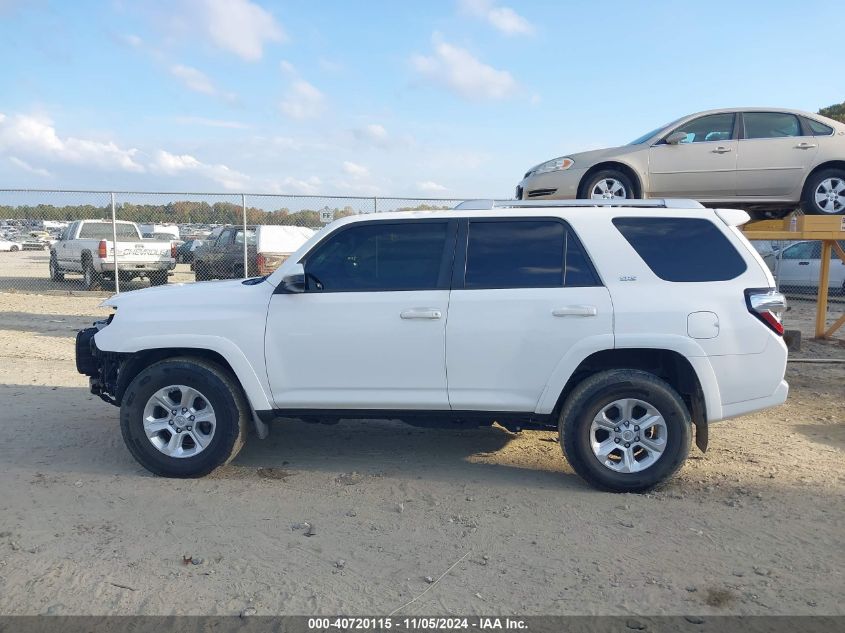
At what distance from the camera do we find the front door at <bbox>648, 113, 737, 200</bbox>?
824 cm

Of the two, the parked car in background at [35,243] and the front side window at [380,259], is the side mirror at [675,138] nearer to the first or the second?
the front side window at [380,259]

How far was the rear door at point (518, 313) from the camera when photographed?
4656mm

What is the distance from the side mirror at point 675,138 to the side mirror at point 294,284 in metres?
5.34

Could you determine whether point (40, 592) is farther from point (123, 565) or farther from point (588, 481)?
point (588, 481)

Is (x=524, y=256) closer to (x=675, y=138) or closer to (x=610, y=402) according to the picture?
(x=610, y=402)

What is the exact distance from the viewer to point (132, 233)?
59.5 ft

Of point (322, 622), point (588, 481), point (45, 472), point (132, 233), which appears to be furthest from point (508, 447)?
point (132, 233)

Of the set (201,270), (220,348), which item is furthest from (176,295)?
(201,270)

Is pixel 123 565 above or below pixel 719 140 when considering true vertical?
below

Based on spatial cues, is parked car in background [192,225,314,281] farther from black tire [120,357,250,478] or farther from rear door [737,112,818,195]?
black tire [120,357,250,478]

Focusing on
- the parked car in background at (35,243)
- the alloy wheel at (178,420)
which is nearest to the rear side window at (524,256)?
the alloy wheel at (178,420)

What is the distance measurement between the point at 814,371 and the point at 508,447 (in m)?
5.23

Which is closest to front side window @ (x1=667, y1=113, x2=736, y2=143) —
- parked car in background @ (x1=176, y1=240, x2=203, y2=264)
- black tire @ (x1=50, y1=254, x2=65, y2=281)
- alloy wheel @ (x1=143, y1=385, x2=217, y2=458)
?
alloy wheel @ (x1=143, y1=385, x2=217, y2=458)

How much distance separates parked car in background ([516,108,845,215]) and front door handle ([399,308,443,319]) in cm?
415
